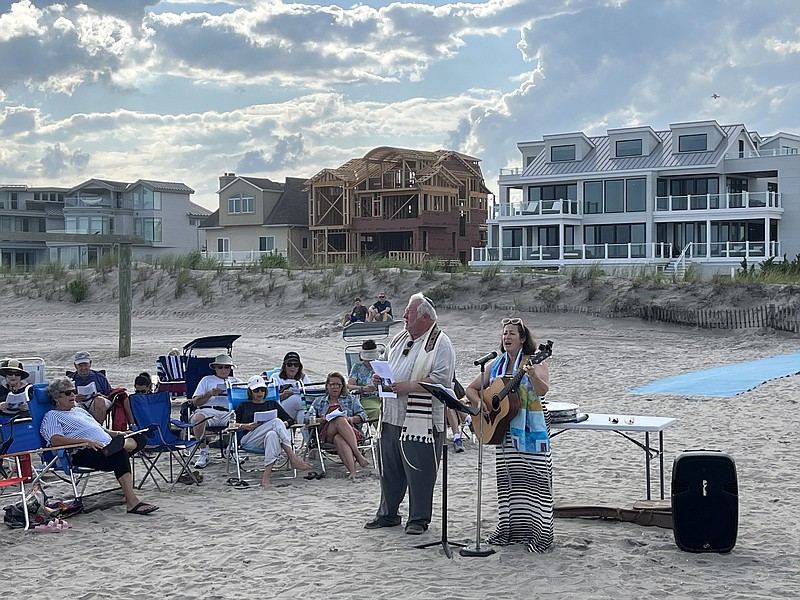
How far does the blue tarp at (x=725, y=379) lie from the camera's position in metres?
14.4

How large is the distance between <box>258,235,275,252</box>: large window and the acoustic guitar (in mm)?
54160

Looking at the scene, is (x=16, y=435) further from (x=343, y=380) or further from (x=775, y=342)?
(x=775, y=342)

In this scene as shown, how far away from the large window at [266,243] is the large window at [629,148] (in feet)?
70.2

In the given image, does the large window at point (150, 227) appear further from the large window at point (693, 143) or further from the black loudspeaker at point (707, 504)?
the black loudspeaker at point (707, 504)

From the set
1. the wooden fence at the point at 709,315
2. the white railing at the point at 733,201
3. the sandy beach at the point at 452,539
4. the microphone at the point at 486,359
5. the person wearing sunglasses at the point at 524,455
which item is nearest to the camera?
the sandy beach at the point at 452,539

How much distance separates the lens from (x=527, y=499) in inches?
265

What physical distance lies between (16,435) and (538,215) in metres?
40.3

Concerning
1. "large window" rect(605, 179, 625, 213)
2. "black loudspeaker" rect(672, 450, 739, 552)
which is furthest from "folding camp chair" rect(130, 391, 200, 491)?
"large window" rect(605, 179, 625, 213)

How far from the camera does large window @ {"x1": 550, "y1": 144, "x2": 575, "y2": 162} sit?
4884cm

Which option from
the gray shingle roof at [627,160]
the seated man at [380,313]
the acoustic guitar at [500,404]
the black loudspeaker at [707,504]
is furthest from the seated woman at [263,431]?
the gray shingle roof at [627,160]

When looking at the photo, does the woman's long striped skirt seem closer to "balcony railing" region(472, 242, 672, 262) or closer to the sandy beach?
the sandy beach

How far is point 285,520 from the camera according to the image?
7746mm

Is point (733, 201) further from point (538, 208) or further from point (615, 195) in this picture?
point (538, 208)

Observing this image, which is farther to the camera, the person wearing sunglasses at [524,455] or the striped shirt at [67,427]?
the striped shirt at [67,427]
